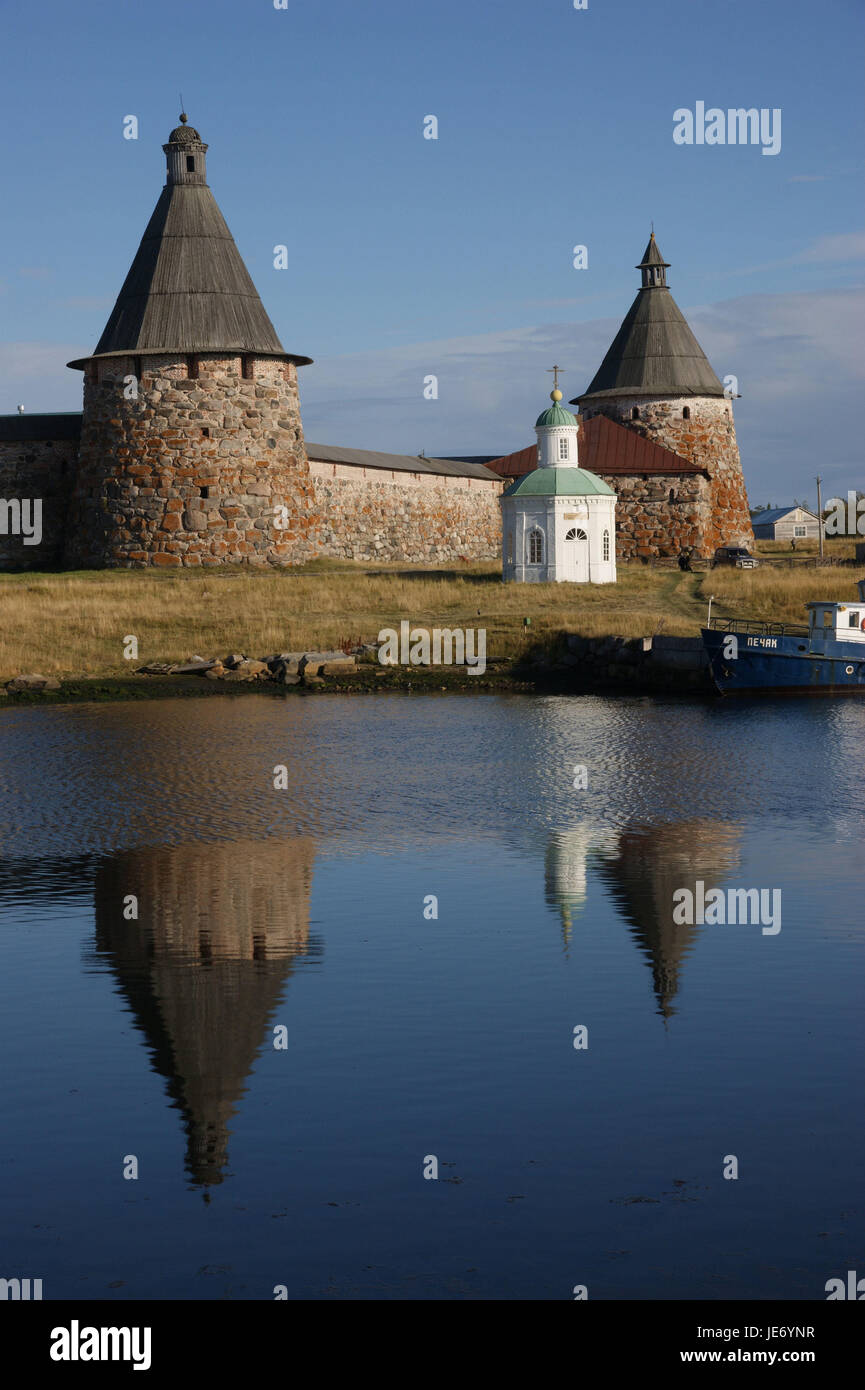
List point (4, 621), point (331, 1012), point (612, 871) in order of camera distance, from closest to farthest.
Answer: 1. point (331, 1012)
2. point (612, 871)
3. point (4, 621)

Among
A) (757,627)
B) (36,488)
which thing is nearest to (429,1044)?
(757,627)

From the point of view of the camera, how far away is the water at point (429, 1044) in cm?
721

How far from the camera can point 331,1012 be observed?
10812 mm

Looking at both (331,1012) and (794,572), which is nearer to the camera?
(331,1012)

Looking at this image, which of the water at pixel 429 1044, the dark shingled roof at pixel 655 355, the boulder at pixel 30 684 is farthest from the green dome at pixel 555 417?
the water at pixel 429 1044

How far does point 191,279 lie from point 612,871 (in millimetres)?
39026

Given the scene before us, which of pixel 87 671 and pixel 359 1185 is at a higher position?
pixel 87 671

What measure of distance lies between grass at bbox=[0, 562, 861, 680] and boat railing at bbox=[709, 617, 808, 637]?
0.59m

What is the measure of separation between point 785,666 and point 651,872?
19.9 meters

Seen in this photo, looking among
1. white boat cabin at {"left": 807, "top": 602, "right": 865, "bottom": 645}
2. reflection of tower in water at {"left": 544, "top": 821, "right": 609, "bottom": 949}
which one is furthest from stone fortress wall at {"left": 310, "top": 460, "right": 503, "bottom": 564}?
reflection of tower in water at {"left": 544, "top": 821, "right": 609, "bottom": 949}

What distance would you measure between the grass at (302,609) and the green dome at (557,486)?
10.7 feet

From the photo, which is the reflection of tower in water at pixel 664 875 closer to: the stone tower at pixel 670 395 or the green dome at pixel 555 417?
the green dome at pixel 555 417

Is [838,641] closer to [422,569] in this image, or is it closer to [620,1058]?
[422,569]
